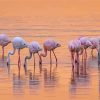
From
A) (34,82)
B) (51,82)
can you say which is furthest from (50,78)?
(34,82)

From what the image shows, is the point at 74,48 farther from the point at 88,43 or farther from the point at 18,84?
the point at 18,84

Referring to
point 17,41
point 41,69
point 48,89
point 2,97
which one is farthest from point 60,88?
point 17,41

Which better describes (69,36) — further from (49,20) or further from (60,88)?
(60,88)

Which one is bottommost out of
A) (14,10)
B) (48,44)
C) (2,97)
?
(2,97)

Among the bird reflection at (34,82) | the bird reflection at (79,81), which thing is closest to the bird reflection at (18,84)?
the bird reflection at (34,82)

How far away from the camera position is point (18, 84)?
17172mm

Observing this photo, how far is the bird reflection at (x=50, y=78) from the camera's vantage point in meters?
17.2

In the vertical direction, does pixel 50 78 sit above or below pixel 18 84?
above

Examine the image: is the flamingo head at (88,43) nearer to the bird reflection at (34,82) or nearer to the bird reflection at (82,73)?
the bird reflection at (82,73)

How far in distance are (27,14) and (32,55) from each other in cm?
1931

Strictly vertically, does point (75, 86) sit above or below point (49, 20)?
below

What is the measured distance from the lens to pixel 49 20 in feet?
120

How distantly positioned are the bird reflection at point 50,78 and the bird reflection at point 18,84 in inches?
23.0

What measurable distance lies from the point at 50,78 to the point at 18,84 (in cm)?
124
